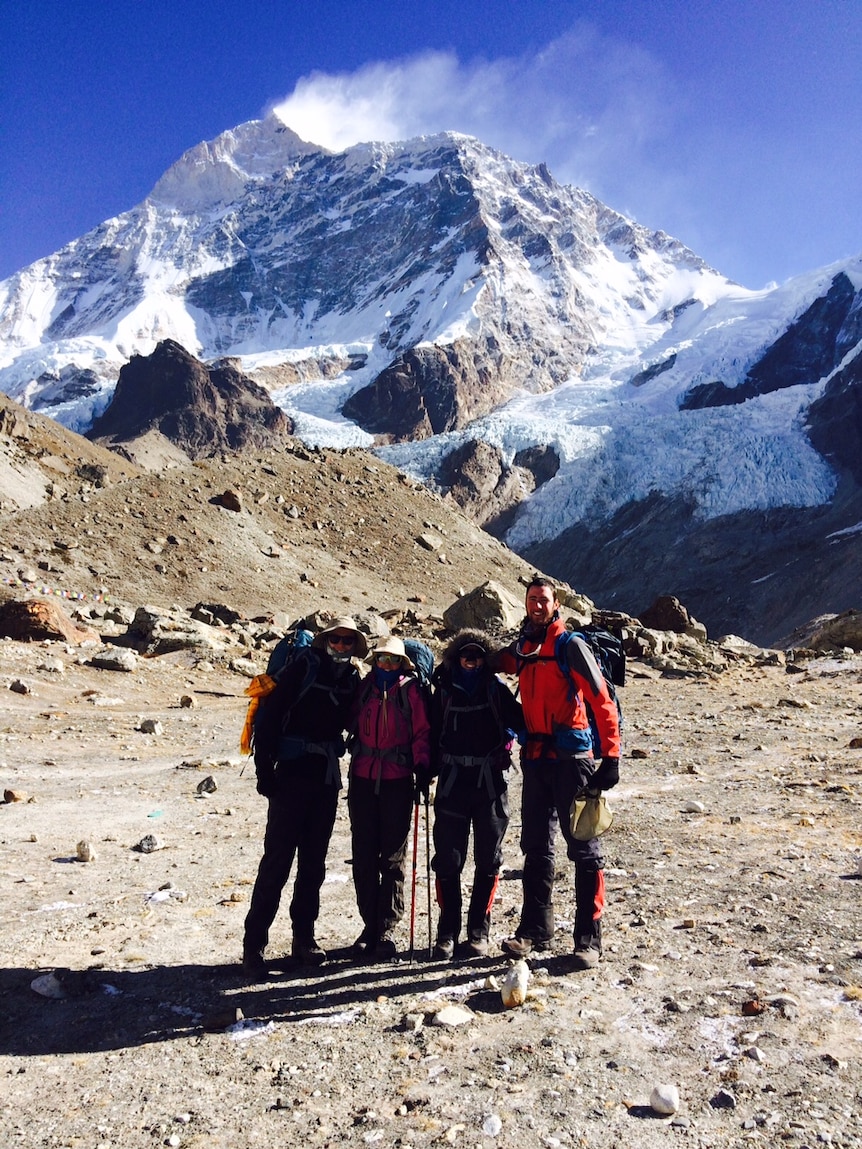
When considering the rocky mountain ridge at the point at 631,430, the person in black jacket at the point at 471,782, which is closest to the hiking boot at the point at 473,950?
the person in black jacket at the point at 471,782

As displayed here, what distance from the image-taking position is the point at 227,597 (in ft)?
81.1

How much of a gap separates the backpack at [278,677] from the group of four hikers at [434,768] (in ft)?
0.06

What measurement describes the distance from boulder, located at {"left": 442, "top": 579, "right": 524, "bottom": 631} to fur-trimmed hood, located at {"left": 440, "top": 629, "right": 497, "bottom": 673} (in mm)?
→ 17212

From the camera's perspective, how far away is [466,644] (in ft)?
17.0

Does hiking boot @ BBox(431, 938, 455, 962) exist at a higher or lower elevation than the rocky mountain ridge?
lower

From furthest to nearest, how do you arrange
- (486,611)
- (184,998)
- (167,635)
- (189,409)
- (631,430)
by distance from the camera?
(189,409), (631,430), (486,611), (167,635), (184,998)

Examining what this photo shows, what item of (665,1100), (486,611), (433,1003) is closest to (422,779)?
(433,1003)

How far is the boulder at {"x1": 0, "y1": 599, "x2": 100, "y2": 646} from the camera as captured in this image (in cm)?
1633

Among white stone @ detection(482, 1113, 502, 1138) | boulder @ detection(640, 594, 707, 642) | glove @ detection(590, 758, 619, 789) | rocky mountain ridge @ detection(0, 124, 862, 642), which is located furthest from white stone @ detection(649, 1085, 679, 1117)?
rocky mountain ridge @ detection(0, 124, 862, 642)

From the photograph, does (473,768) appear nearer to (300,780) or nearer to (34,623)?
(300,780)

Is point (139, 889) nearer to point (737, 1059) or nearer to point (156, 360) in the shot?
point (737, 1059)

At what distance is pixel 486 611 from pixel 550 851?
A: 18.1m

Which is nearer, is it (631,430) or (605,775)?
(605,775)

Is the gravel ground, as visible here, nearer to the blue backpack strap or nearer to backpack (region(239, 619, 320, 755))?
backpack (region(239, 619, 320, 755))
